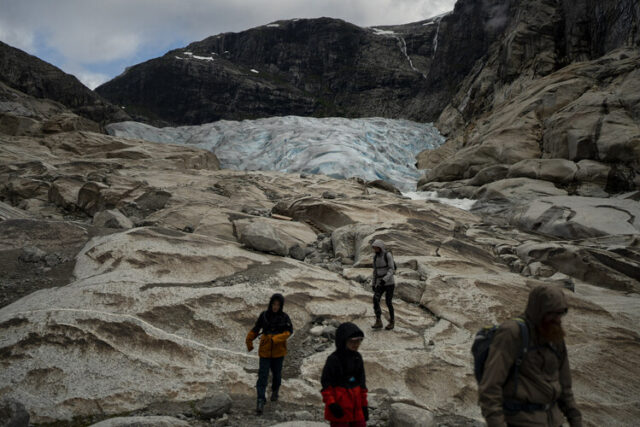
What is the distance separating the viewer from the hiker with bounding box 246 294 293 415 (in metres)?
5.32

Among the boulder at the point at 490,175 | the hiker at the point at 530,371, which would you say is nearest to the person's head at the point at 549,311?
the hiker at the point at 530,371

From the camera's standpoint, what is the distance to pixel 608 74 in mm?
28422

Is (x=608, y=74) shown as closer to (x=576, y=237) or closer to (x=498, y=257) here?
(x=576, y=237)

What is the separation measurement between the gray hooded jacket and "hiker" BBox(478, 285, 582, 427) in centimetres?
469

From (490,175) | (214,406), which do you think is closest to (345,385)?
(214,406)

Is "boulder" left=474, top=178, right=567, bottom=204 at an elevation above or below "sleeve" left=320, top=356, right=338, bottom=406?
above

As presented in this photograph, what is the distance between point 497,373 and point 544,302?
2.11ft

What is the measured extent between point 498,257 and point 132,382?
1123 centimetres

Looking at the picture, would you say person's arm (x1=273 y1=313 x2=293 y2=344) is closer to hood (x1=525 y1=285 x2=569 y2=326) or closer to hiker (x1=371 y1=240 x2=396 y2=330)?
hiker (x1=371 y1=240 x2=396 y2=330)

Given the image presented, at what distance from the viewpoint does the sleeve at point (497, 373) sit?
108 inches

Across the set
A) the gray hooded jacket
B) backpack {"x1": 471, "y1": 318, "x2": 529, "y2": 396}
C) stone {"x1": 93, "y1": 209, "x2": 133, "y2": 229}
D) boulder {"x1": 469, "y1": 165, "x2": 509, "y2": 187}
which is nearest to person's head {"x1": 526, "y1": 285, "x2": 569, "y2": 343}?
backpack {"x1": 471, "y1": 318, "x2": 529, "y2": 396}

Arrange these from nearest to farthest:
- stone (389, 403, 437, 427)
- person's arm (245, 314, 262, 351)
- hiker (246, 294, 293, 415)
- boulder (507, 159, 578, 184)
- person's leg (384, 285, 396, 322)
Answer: stone (389, 403, 437, 427), hiker (246, 294, 293, 415), person's arm (245, 314, 262, 351), person's leg (384, 285, 396, 322), boulder (507, 159, 578, 184)

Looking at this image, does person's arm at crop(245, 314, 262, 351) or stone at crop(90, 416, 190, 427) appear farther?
person's arm at crop(245, 314, 262, 351)

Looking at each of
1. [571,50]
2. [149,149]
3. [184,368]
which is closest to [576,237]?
[184,368]
